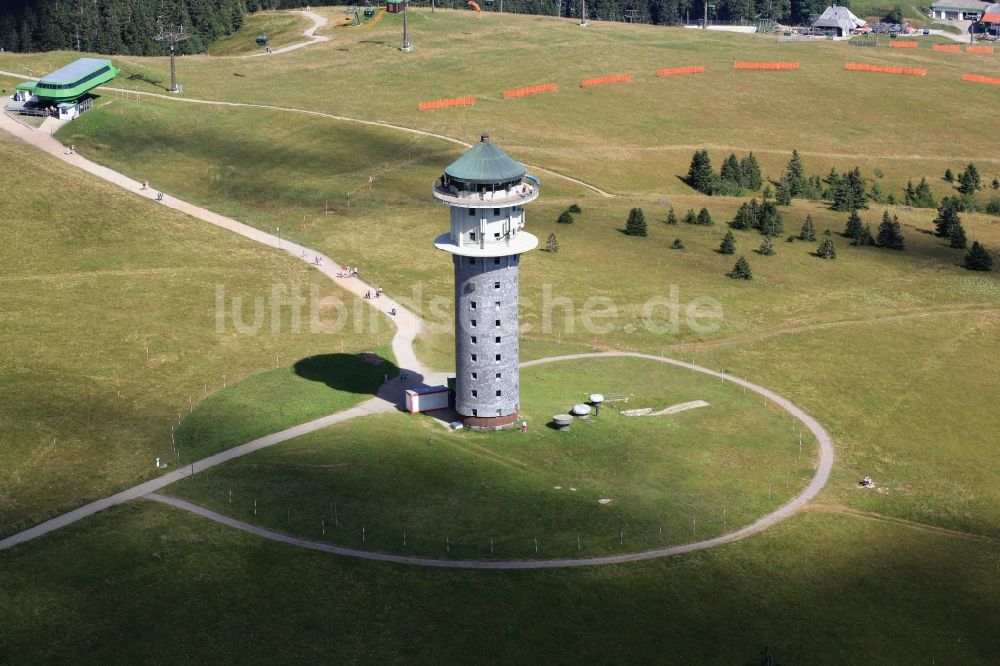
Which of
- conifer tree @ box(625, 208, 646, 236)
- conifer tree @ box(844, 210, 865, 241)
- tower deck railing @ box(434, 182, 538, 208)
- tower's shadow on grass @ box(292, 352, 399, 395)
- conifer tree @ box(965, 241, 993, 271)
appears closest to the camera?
tower deck railing @ box(434, 182, 538, 208)

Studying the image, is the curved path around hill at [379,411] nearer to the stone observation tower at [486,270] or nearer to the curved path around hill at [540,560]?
the curved path around hill at [540,560]

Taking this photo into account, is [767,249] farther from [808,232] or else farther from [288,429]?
[288,429]

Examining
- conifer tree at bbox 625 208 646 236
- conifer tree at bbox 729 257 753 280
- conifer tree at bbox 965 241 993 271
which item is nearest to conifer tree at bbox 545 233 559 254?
conifer tree at bbox 625 208 646 236

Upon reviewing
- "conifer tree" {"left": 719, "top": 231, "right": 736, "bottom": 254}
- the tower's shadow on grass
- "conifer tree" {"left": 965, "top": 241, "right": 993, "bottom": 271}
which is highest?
"conifer tree" {"left": 719, "top": 231, "right": 736, "bottom": 254}

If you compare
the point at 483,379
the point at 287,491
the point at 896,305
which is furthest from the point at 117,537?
the point at 896,305

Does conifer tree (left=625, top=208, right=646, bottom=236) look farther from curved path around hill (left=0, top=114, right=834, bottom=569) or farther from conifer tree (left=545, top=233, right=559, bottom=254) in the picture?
curved path around hill (left=0, top=114, right=834, bottom=569)

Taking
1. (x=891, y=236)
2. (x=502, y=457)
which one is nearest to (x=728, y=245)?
(x=891, y=236)

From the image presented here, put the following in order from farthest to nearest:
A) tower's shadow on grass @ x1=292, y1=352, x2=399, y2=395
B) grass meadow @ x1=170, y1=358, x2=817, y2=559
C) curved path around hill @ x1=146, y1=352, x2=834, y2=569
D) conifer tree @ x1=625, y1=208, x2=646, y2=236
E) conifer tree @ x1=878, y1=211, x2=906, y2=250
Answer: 1. conifer tree @ x1=878, y1=211, x2=906, y2=250
2. conifer tree @ x1=625, y1=208, x2=646, y2=236
3. tower's shadow on grass @ x1=292, y1=352, x2=399, y2=395
4. grass meadow @ x1=170, y1=358, x2=817, y2=559
5. curved path around hill @ x1=146, y1=352, x2=834, y2=569
